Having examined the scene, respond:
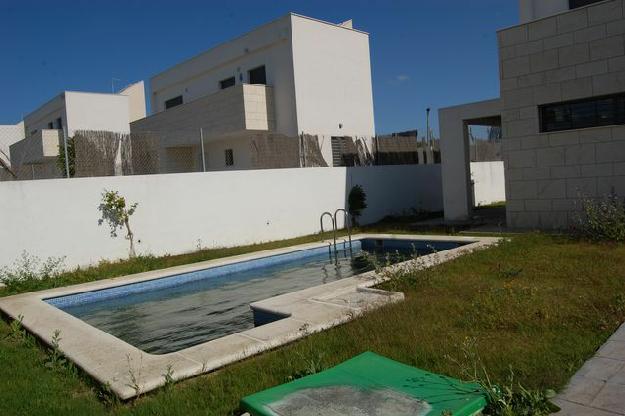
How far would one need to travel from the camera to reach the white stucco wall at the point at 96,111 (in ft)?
87.2

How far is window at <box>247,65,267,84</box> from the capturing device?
20978 mm

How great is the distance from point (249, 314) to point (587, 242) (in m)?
6.75

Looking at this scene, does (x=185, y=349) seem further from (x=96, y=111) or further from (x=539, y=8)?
(x=96, y=111)

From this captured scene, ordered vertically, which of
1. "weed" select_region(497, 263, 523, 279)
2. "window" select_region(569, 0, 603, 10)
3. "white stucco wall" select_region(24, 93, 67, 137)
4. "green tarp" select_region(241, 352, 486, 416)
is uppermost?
"white stucco wall" select_region(24, 93, 67, 137)

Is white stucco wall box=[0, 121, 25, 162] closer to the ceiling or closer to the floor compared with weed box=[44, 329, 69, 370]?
closer to the ceiling

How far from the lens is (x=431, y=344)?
4664 millimetres

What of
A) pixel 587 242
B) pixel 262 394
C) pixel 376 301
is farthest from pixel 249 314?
pixel 587 242

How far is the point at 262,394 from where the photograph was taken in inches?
138

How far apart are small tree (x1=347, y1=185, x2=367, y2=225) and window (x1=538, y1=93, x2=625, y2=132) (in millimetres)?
6408

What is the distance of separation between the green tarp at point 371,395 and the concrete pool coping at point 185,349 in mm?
1287

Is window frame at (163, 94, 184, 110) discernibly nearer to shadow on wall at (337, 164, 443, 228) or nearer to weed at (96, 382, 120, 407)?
shadow on wall at (337, 164, 443, 228)

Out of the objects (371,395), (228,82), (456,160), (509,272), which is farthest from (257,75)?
(371,395)

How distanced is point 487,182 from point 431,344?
1953cm

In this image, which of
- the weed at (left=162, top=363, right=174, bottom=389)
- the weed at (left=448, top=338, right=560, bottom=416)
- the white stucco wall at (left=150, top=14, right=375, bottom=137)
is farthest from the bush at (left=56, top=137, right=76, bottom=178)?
the weed at (left=448, top=338, right=560, bottom=416)
